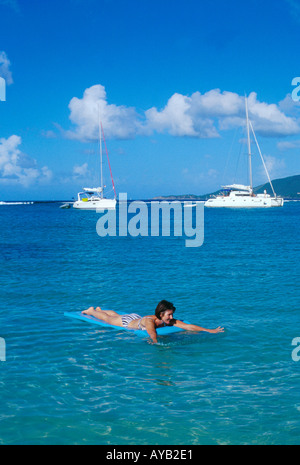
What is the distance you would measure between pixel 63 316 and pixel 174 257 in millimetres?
14610

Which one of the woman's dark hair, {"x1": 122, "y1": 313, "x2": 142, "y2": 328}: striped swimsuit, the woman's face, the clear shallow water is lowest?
the clear shallow water

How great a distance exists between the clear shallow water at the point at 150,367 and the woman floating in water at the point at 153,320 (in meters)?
0.30

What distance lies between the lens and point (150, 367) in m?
8.84

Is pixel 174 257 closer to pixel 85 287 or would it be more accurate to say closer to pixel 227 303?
pixel 85 287

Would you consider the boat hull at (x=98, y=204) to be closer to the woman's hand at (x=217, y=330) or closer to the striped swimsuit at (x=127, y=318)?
the striped swimsuit at (x=127, y=318)

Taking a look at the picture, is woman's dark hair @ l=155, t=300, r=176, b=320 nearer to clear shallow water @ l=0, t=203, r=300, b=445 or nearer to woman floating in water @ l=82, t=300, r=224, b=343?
woman floating in water @ l=82, t=300, r=224, b=343

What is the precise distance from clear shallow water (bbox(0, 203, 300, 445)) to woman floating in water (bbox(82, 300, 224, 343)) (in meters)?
0.30

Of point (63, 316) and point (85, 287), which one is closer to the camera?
point (63, 316)

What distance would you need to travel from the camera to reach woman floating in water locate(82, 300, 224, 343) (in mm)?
10297

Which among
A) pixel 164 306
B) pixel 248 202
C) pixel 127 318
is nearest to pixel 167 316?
pixel 164 306

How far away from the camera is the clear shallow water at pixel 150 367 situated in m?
6.54

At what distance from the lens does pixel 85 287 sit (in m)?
17.4

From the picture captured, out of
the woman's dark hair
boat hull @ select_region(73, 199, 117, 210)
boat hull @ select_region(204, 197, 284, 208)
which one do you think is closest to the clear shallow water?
the woman's dark hair
